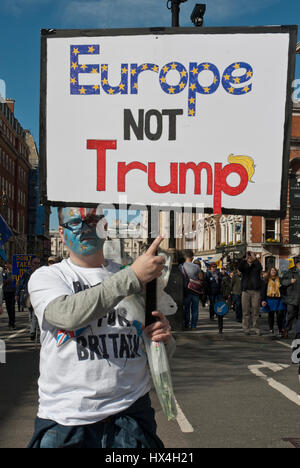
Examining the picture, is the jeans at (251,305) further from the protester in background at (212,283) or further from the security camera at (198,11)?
the security camera at (198,11)

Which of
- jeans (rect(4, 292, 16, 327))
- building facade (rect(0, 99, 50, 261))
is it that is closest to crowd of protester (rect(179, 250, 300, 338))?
jeans (rect(4, 292, 16, 327))

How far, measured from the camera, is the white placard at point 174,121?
249 centimetres

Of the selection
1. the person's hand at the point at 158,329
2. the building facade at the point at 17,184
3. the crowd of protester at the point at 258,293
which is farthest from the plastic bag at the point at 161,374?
the building facade at the point at 17,184

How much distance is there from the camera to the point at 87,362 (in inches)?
93.0

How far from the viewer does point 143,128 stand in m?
2.45

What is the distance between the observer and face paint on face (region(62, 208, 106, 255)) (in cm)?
244

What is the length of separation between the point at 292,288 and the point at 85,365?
10.4 m

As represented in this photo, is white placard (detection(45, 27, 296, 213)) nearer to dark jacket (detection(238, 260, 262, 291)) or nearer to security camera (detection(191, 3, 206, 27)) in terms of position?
security camera (detection(191, 3, 206, 27))

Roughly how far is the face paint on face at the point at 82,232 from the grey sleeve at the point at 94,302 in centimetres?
28

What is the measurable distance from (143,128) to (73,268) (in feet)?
2.24

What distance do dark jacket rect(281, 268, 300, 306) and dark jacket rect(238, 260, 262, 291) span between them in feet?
2.77

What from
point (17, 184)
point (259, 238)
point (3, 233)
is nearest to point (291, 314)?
point (3, 233)

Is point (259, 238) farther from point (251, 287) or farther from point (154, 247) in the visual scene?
point (154, 247)

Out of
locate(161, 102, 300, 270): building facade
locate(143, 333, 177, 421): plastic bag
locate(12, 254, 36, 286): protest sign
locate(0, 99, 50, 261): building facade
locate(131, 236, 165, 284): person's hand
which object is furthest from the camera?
locate(0, 99, 50, 261): building facade
